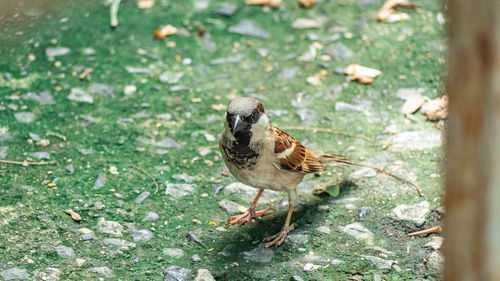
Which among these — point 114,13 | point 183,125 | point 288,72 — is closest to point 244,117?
point 183,125

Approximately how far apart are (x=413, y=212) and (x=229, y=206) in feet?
4.74

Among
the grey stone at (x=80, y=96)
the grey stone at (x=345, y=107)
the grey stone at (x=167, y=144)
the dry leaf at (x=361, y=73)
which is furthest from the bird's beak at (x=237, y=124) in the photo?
the dry leaf at (x=361, y=73)

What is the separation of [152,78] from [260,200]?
6.97ft

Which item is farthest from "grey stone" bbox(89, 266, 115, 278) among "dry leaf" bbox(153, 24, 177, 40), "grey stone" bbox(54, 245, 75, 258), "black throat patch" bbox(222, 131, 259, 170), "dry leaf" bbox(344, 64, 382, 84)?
"dry leaf" bbox(153, 24, 177, 40)

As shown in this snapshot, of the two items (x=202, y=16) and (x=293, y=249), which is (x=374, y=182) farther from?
(x=202, y=16)

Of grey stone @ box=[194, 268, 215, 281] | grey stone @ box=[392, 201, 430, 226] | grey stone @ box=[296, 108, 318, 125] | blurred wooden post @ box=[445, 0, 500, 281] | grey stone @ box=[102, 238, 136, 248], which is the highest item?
blurred wooden post @ box=[445, 0, 500, 281]

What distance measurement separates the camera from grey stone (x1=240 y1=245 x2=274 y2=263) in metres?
4.27

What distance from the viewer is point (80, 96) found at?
6.03 meters

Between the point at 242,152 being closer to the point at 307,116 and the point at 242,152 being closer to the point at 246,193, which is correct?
the point at 246,193

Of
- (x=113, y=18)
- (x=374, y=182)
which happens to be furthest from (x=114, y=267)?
(x=113, y=18)

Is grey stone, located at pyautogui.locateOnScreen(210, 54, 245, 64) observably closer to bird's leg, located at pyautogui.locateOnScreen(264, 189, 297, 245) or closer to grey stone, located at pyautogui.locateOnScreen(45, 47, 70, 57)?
grey stone, located at pyautogui.locateOnScreen(45, 47, 70, 57)

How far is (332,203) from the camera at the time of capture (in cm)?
486

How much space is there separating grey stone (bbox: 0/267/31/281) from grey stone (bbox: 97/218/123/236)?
26.7 inches

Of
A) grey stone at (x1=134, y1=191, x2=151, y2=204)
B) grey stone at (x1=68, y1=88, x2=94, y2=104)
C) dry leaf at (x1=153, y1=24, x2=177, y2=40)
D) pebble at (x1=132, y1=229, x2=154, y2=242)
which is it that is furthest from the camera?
dry leaf at (x1=153, y1=24, x2=177, y2=40)
